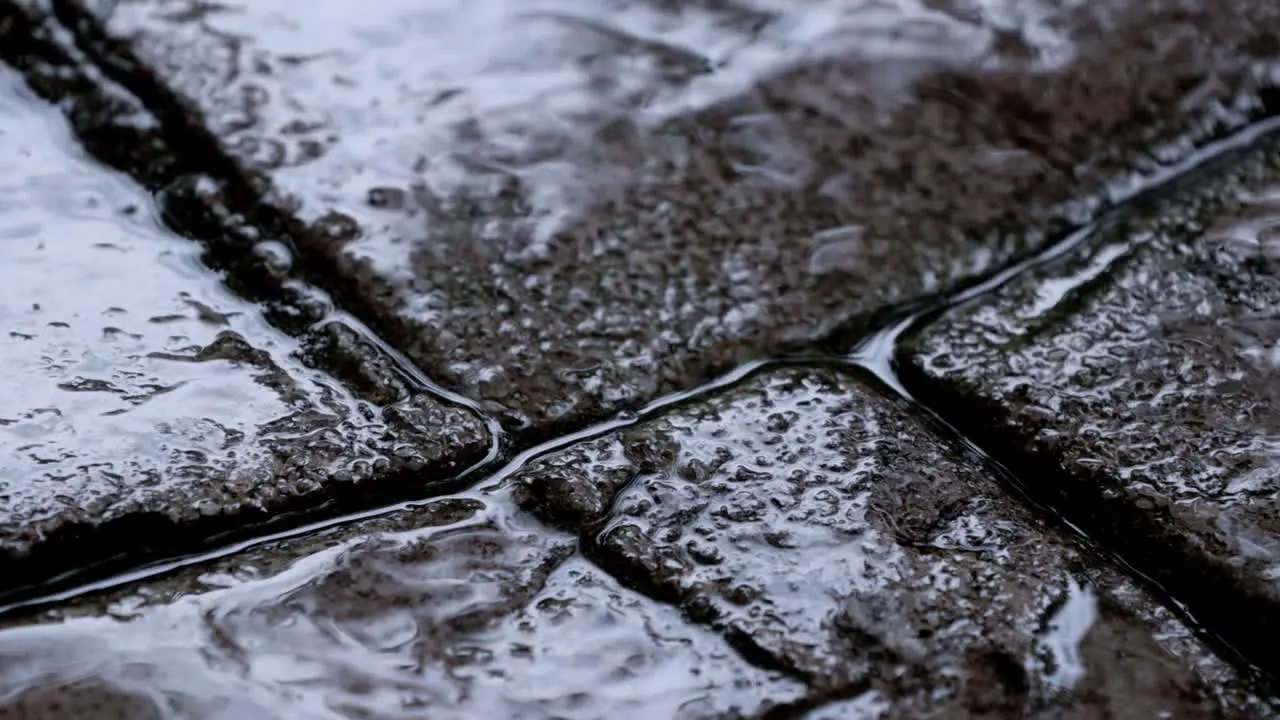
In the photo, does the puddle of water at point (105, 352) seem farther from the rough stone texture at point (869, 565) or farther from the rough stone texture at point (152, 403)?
the rough stone texture at point (869, 565)

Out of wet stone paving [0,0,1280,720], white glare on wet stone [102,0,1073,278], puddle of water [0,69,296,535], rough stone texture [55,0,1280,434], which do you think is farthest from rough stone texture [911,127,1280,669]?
puddle of water [0,69,296,535]

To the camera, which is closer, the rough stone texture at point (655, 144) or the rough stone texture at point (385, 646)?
the rough stone texture at point (385, 646)

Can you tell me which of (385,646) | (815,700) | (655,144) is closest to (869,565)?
(815,700)

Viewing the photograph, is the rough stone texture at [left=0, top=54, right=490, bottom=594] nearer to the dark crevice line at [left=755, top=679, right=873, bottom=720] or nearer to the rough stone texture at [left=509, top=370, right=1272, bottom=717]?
the rough stone texture at [left=509, top=370, right=1272, bottom=717]

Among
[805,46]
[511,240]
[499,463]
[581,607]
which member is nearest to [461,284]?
[511,240]

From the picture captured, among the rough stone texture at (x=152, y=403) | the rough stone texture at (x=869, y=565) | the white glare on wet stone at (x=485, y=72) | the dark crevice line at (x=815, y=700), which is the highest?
the white glare on wet stone at (x=485, y=72)

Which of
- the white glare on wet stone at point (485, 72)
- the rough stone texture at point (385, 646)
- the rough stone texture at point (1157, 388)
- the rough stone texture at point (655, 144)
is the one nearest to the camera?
the rough stone texture at point (385, 646)

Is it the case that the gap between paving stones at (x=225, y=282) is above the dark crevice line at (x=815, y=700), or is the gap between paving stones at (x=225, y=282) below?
above

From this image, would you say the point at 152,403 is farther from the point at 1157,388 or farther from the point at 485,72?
the point at 1157,388

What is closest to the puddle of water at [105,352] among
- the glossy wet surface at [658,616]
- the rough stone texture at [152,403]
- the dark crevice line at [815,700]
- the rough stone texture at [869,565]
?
the rough stone texture at [152,403]
